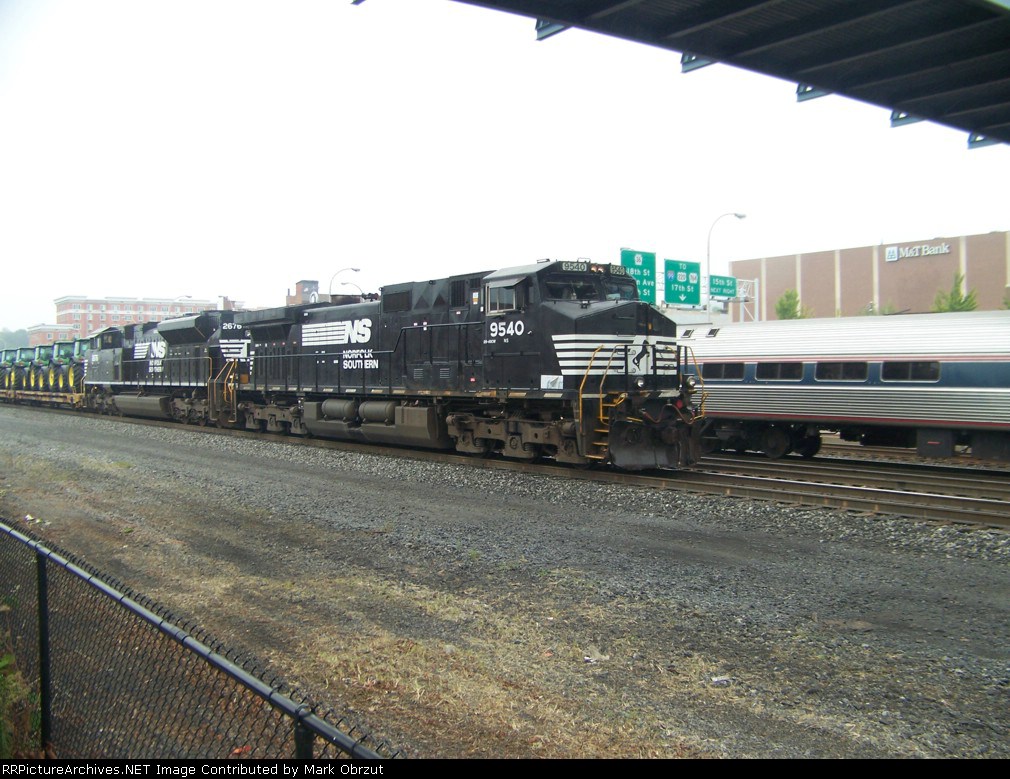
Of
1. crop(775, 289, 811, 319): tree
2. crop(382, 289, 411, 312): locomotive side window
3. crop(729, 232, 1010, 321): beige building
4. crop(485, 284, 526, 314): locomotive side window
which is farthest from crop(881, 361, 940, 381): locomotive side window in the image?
crop(729, 232, 1010, 321): beige building

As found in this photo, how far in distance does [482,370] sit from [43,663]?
1145 centimetres

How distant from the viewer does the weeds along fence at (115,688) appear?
3967mm

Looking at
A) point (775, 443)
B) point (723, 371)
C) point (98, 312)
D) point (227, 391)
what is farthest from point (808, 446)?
point (98, 312)

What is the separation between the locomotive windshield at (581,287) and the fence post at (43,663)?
10.7m

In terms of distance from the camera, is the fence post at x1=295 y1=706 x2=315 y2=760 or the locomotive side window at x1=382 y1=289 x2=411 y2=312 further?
the locomotive side window at x1=382 y1=289 x2=411 y2=312

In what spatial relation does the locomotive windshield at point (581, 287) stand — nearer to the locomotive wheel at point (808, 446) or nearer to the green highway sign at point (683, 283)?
the locomotive wheel at point (808, 446)

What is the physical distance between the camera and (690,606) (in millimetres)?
6715

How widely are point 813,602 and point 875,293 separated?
7706cm

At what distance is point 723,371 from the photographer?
65.1 ft

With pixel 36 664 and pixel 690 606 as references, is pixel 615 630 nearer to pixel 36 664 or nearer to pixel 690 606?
pixel 690 606

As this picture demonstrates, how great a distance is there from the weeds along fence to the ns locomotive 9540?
931 cm

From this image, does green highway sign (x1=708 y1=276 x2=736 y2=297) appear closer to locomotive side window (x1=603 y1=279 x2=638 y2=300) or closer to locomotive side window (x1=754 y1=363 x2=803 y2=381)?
locomotive side window (x1=754 y1=363 x2=803 y2=381)

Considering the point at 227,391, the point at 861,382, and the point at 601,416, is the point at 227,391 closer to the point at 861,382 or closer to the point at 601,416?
the point at 601,416

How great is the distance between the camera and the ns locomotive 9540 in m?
13.8
